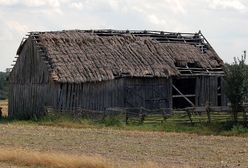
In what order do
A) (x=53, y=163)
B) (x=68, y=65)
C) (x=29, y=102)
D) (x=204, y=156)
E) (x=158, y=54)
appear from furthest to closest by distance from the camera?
(x=158, y=54) → (x=29, y=102) → (x=68, y=65) → (x=204, y=156) → (x=53, y=163)

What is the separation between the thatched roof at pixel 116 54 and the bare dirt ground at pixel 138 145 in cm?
839

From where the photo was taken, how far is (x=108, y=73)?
123 ft

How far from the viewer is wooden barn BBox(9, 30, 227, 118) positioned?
36688mm

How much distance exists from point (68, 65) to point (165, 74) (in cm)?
659

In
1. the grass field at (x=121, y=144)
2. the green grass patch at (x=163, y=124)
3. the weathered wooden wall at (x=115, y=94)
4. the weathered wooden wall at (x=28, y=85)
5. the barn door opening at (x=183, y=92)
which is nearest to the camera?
the grass field at (x=121, y=144)

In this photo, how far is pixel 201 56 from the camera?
43844mm

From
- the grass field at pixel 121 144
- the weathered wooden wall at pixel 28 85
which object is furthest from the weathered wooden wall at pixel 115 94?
the grass field at pixel 121 144

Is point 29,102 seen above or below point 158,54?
below

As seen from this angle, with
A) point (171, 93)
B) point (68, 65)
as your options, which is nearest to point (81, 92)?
point (68, 65)

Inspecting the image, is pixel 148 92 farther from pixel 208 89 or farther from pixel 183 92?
pixel 208 89

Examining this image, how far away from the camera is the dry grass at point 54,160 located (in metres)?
15.5

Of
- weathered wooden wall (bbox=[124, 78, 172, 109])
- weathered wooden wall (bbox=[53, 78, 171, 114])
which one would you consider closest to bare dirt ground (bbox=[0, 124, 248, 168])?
weathered wooden wall (bbox=[53, 78, 171, 114])

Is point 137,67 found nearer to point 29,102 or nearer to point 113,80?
point 113,80

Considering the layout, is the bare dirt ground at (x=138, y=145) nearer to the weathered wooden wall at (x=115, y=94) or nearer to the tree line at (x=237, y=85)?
the tree line at (x=237, y=85)
